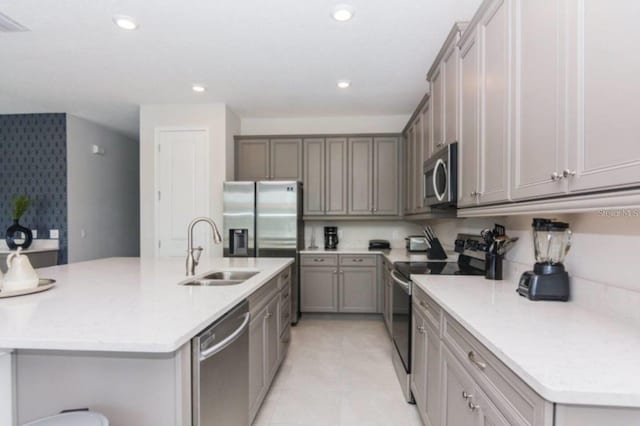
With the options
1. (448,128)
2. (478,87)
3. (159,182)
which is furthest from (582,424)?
(159,182)

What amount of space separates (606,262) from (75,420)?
6.53 feet

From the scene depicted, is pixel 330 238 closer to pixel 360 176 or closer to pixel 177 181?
pixel 360 176

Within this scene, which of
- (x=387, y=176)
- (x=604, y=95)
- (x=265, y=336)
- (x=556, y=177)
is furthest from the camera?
(x=387, y=176)

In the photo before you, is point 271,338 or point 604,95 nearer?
point 604,95

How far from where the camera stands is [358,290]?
12.9 ft

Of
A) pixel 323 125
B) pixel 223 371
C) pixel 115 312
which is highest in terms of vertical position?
pixel 323 125

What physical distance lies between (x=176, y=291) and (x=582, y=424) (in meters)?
1.62

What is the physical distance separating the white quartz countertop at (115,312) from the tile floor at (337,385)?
3.00ft

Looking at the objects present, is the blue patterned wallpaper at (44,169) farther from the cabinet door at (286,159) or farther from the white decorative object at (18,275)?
the white decorative object at (18,275)

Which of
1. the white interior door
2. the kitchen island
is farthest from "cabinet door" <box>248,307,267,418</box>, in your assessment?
the white interior door

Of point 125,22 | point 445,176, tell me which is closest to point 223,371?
point 445,176

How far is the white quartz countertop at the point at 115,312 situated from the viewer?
3.29 feet

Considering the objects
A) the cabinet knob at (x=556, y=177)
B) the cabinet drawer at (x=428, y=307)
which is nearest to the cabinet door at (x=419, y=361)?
the cabinet drawer at (x=428, y=307)

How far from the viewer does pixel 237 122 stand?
4.42 m
